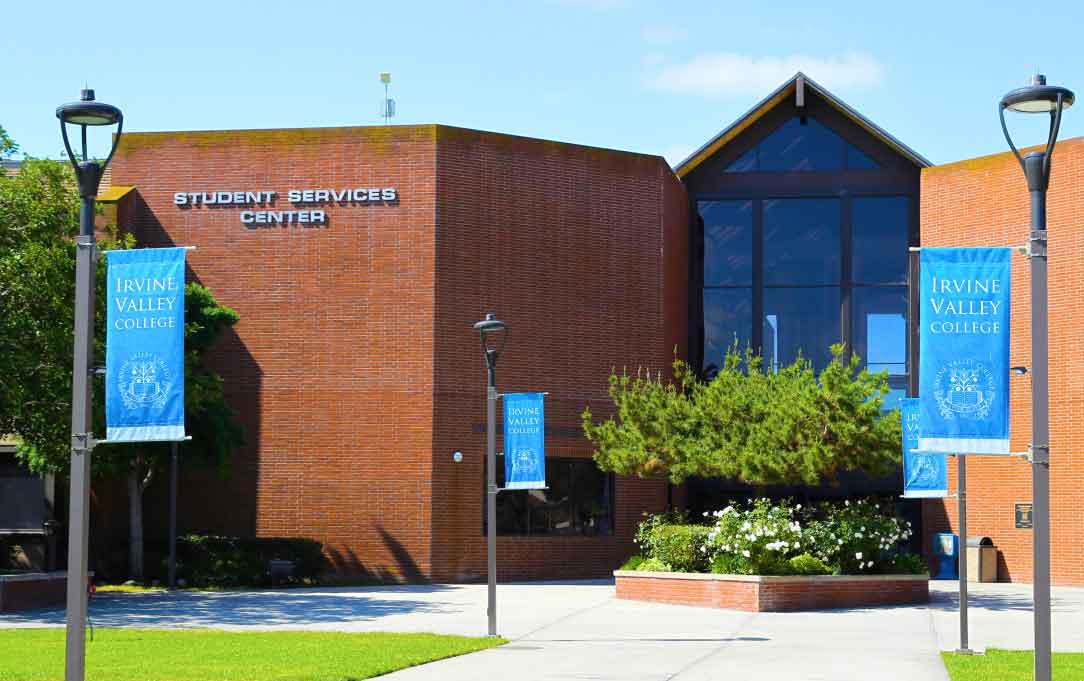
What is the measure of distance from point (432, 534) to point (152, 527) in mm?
6461

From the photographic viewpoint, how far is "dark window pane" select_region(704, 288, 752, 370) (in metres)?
37.5

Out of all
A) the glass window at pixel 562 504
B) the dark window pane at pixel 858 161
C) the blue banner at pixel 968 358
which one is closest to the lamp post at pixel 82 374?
the blue banner at pixel 968 358

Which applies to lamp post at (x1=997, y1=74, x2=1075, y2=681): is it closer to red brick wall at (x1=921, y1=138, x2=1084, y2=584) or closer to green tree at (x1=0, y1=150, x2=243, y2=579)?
green tree at (x1=0, y1=150, x2=243, y2=579)

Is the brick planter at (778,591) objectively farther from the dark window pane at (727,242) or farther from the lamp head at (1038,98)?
the lamp head at (1038,98)

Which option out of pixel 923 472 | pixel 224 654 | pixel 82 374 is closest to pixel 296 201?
pixel 923 472

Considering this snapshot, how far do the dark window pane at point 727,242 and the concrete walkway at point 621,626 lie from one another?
33.3ft

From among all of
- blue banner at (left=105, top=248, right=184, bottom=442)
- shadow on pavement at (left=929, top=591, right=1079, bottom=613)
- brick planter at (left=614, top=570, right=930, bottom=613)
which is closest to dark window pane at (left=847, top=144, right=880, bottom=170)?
shadow on pavement at (left=929, top=591, right=1079, bottom=613)

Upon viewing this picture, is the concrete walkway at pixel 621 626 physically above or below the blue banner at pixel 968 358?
below

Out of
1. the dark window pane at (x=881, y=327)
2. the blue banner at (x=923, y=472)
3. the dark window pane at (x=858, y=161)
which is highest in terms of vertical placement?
the dark window pane at (x=858, y=161)

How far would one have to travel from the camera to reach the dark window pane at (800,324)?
121 ft

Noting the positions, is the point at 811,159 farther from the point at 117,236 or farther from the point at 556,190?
the point at 117,236

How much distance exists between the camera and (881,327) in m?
36.8

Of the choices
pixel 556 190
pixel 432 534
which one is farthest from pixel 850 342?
pixel 432 534

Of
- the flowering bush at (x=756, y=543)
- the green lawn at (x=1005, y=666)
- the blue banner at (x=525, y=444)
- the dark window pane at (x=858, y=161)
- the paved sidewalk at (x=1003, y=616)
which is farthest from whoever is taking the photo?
the dark window pane at (x=858, y=161)
